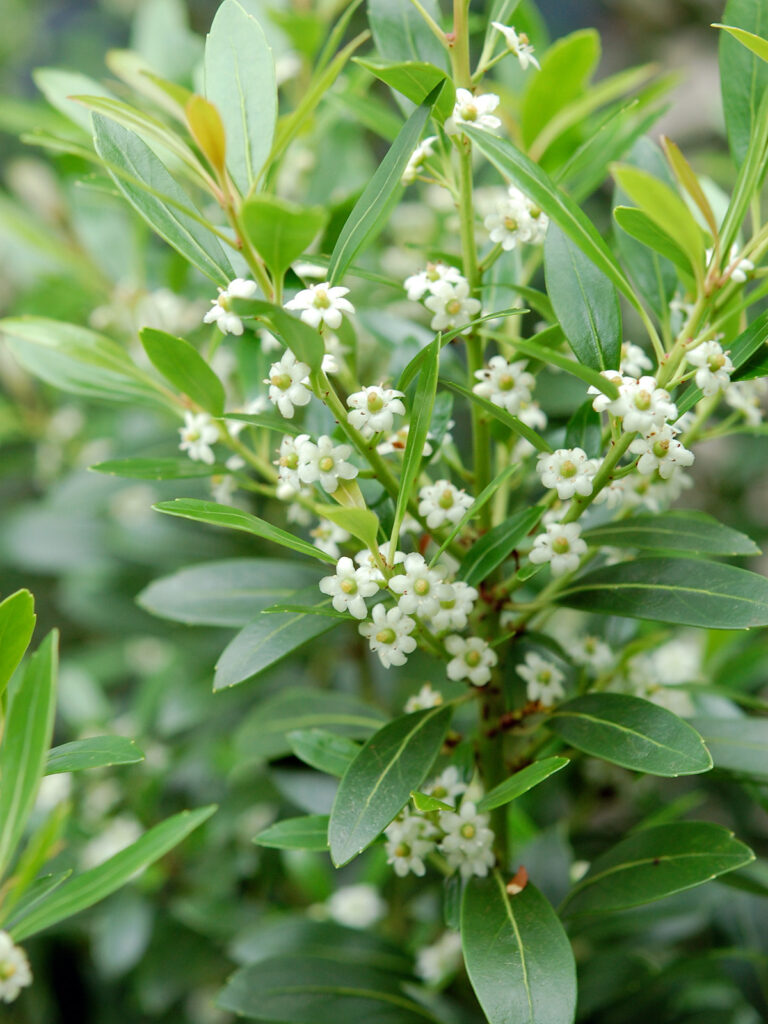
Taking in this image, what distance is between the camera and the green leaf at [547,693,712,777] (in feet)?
1.97

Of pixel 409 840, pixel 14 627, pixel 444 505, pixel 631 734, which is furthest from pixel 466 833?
pixel 14 627

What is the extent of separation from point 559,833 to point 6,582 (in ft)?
3.88

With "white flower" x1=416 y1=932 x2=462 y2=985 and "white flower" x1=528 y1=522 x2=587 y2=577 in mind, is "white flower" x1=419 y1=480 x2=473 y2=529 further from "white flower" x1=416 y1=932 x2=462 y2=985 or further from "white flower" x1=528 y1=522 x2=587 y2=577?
"white flower" x1=416 y1=932 x2=462 y2=985

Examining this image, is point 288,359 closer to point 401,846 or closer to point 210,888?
point 401,846

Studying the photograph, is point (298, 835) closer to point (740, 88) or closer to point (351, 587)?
point (351, 587)

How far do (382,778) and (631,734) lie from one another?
18 cm

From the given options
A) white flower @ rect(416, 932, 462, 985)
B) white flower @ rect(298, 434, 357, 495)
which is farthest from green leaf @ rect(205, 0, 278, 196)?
white flower @ rect(416, 932, 462, 985)

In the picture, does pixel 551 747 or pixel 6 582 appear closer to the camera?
pixel 551 747

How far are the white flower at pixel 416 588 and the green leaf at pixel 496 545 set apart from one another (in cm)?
7

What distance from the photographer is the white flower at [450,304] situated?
25.4 inches

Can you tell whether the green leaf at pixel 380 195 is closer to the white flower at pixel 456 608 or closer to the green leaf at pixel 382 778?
the white flower at pixel 456 608

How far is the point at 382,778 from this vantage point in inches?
25.2

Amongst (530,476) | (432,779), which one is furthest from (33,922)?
(530,476)

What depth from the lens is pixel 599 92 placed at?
0.89 m
